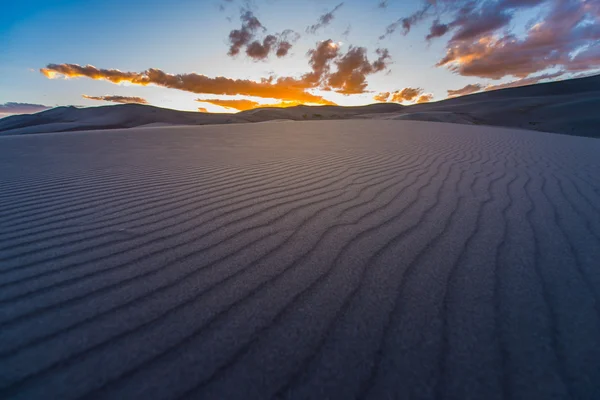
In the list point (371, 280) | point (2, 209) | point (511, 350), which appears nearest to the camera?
point (511, 350)

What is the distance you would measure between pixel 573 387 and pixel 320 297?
88 cm

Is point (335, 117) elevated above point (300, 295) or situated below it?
below

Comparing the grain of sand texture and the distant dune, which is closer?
the grain of sand texture

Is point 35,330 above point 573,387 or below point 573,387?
above

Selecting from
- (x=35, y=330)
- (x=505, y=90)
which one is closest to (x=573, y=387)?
(x=35, y=330)

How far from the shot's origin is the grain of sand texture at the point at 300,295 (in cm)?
100

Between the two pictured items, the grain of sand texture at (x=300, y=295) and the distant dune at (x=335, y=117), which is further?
the distant dune at (x=335, y=117)

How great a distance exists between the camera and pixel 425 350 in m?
1.11

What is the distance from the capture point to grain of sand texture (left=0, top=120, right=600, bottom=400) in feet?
3.27

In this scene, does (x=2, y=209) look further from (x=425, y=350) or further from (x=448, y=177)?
(x=448, y=177)

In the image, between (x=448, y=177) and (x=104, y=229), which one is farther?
(x=448, y=177)

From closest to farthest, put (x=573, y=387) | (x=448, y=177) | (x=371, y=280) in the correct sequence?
(x=573, y=387)
(x=371, y=280)
(x=448, y=177)

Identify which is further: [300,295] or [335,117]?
[335,117]

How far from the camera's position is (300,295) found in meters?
1.38
